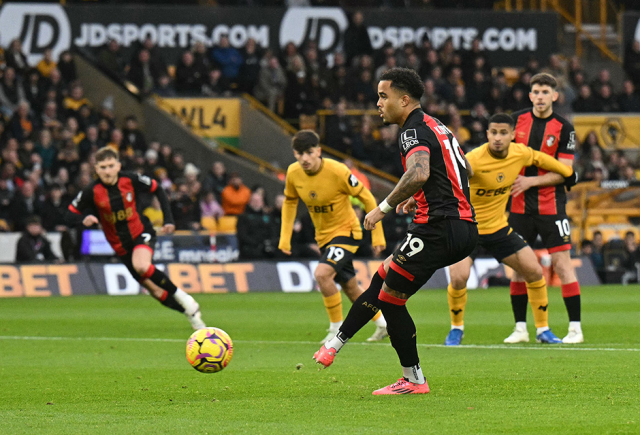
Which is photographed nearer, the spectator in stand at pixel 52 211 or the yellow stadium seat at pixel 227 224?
the spectator in stand at pixel 52 211

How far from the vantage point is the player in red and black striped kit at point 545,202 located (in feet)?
33.5

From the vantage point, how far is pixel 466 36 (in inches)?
1162

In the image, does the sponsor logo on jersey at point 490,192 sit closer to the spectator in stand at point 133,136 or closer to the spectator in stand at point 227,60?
the spectator in stand at point 133,136

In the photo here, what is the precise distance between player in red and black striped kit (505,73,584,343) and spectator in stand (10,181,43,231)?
40.1 ft

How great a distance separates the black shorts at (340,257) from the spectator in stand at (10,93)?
47.6 ft

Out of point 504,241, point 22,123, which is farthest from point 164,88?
point 504,241

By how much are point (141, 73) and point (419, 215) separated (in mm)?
19551

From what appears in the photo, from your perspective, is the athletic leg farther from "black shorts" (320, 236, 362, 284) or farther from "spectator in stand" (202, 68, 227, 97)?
"spectator in stand" (202, 68, 227, 97)

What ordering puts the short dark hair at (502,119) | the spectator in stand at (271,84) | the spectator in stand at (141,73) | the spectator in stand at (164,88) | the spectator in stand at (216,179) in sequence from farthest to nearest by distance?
the spectator in stand at (271,84)
the spectator in stand at (164,88)
the spectator in stand at (141,73)
the spectator in stand at (216,179)
the short dark hair at (502,119)

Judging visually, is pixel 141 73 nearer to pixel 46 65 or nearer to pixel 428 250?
pixel 46 65

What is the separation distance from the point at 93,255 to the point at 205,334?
1289 cm

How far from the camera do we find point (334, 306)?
10.9m

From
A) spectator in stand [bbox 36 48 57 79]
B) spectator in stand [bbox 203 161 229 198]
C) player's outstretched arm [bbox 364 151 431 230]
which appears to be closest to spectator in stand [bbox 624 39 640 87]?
spectator in stand [bbox 203 161 229 198]

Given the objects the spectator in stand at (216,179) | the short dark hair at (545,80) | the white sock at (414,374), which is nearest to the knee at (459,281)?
the short dark hair at (545,80)
